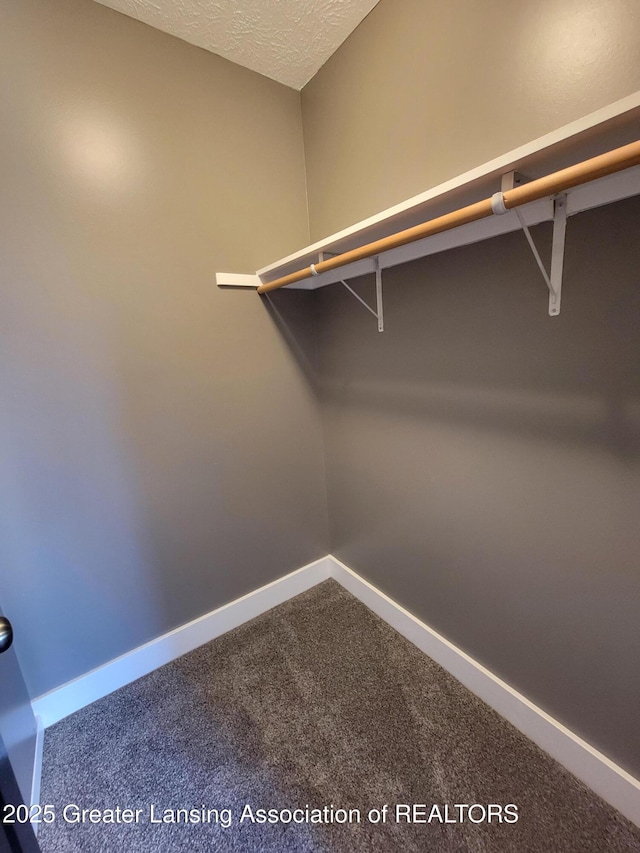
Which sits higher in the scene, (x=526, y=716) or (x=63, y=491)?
(x=63, y=491)

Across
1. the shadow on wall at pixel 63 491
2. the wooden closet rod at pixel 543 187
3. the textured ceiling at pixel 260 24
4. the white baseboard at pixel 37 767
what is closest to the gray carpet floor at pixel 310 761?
the white baseboard at pixel 37 767

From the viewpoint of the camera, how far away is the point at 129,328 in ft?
4.47

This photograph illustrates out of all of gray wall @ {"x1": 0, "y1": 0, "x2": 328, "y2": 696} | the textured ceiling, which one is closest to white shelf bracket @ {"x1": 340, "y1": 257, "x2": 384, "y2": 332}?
gray wall @ {"x1": 0, "y1": 0, "x2": 328, "y2": 696}

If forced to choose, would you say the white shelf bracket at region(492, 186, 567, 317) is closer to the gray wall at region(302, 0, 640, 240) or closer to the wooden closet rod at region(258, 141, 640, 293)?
the wooden closet rod at region(258, 141, 640, 293)

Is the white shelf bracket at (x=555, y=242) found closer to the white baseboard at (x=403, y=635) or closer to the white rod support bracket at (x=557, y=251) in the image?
the white rod support bracket at (x=557, y=251)

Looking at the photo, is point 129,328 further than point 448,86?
Yes

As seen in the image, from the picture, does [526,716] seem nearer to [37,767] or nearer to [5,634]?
[5,634]

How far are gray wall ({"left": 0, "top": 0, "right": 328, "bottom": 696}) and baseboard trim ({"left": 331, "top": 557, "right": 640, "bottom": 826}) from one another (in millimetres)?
802

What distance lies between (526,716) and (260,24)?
261 centimetres

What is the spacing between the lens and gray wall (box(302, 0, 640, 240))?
82 centimetres

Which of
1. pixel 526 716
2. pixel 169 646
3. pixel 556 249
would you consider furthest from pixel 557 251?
pixel 169 646

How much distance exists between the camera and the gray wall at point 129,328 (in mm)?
1168

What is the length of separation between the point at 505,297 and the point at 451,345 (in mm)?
223

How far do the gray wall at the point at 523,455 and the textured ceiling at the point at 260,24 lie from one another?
891 millimetres
